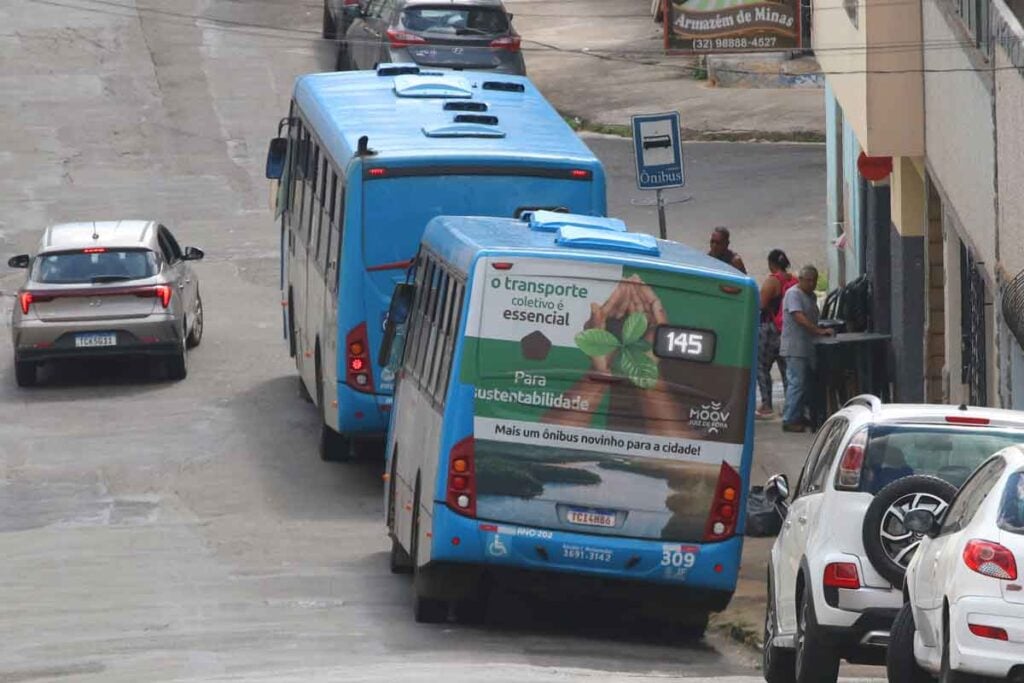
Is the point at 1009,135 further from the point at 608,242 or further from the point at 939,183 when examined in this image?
the point at 939,183

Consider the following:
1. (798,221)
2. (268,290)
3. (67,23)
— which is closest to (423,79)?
(268,290)

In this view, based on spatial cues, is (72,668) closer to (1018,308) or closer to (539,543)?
(539,543)

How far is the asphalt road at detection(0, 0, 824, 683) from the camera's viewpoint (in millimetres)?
15672

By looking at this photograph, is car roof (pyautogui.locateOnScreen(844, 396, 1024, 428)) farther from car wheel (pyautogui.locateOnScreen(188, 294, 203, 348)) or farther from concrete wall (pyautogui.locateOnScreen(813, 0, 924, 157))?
car wheel (pyautogui.locateOnScreen(188, 294, 203, 348))

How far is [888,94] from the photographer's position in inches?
914

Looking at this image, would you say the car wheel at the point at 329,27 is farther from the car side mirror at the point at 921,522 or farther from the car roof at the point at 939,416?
the car side mirror at the point at 921,522

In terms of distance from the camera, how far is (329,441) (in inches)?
899

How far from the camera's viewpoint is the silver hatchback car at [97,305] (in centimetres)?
2603

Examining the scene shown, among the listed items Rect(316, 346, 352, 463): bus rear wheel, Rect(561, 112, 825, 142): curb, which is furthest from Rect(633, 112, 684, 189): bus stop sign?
Rect(561, 112, 825, 142): curb

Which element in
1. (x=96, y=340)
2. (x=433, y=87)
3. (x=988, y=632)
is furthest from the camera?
(x=96, y=340)

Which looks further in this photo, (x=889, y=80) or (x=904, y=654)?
(x=889, y=80)

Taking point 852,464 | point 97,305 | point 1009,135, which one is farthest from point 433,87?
point 852,464

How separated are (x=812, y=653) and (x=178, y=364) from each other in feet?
49.8

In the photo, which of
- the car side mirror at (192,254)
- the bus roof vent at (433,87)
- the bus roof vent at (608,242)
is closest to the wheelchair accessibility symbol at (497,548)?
the bus roof vent at (608,242)
